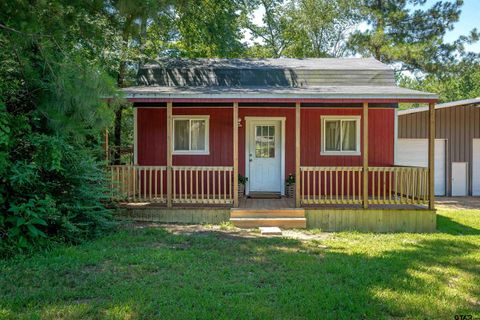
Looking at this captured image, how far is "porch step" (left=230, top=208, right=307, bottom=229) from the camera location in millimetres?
8633

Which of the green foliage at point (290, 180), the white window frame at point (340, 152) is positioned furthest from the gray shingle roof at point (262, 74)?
the green foliage at point (290, 180)

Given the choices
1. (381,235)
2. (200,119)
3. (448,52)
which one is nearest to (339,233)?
(381,235)

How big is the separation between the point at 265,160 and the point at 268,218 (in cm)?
252

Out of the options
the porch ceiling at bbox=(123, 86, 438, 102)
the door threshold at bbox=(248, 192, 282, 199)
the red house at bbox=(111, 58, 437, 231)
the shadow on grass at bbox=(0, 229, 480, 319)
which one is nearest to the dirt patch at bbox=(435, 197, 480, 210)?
the red house at bbox=(111, 58, 437, 231)

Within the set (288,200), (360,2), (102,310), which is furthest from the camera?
(360,2)

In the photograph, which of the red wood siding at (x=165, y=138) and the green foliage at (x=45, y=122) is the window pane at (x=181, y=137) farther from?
the green foliage at (x=45, y=122)

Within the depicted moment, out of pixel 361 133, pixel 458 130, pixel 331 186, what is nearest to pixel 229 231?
pixel 331 186

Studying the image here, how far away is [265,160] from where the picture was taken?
36.0ft

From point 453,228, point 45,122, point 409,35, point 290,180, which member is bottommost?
point 453,228

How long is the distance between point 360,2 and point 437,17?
3595 mm

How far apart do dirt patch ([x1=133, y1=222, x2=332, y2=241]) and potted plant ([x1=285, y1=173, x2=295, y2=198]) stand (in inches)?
83.6

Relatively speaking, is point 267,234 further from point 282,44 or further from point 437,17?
point 282,44

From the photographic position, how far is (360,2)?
20.2m

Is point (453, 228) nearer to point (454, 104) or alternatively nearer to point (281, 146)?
point (281, 146)
